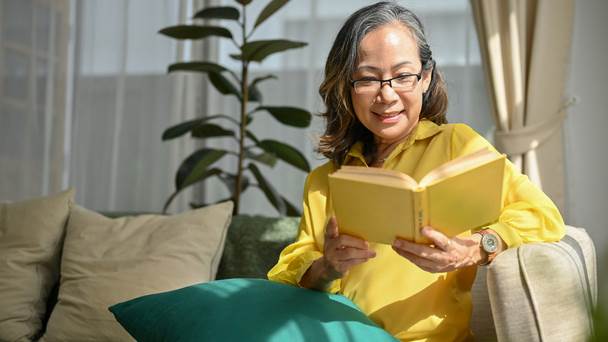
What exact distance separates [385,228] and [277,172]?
2570 mm

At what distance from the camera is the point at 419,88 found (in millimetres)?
1484

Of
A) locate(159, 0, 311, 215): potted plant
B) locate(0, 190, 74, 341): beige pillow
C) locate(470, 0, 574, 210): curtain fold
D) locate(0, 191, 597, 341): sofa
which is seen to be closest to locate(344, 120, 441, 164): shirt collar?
locate(0, 191, 597, 341): sofa

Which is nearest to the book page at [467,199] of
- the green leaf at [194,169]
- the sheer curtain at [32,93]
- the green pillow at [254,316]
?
the green pillow at [254,316]

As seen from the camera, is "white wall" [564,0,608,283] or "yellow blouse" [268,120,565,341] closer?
"yellow blouse" [268,120,565,341]

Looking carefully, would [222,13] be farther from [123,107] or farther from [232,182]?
[123,107]

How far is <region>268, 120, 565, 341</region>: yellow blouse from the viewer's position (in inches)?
53.9

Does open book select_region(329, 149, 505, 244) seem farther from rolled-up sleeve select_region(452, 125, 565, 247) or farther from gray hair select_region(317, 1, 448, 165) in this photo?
gray hair select_region(317, 1, 448, 165)

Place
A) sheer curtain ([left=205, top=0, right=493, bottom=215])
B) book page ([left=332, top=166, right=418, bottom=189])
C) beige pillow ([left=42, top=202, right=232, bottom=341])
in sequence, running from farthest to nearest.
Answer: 1. sheer curtain ([left=205, top=0, right=493, bottom=215])
2. beige pillow ([left=42, top=202, right=232, bottom=341])
3. book page ([left=332, top=166, right=418, bottom=189])

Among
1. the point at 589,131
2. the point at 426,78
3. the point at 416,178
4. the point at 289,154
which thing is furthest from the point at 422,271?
the point at 589,131

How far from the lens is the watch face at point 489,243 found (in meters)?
1.29

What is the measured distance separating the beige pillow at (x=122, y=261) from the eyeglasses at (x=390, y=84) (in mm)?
1014

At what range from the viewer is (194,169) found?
3047 mm

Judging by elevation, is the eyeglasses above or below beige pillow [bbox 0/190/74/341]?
above

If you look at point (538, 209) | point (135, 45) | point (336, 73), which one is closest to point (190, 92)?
point (135, 45)
